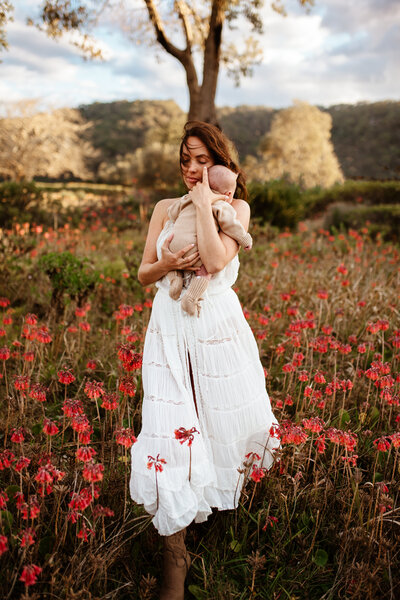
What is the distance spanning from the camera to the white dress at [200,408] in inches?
68.7

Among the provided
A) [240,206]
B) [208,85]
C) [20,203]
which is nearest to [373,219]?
[208,85]

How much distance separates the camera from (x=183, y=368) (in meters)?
1.93

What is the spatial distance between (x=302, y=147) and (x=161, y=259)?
109 feet

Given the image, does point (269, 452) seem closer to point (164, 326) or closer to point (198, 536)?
point (198, 536)

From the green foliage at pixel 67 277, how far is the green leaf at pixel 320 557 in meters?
3.09

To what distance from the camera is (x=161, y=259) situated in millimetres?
1932

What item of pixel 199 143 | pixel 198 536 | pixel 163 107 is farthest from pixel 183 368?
pixel 163 107

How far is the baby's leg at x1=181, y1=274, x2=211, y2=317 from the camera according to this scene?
1.86m

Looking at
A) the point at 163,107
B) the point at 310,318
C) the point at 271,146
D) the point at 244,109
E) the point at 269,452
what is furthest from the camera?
the point at 244,109

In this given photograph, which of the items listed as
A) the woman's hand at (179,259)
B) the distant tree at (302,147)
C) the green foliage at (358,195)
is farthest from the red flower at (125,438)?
the distant tree at (302,147)

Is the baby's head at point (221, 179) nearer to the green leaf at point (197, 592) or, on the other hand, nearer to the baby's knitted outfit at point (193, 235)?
the baby's knitted outfit at point (193, 235)

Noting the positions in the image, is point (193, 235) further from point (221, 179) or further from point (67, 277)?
point (67, 277)

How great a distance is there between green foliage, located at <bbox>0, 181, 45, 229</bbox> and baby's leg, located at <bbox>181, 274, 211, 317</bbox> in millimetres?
7996

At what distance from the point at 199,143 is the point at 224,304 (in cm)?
79
